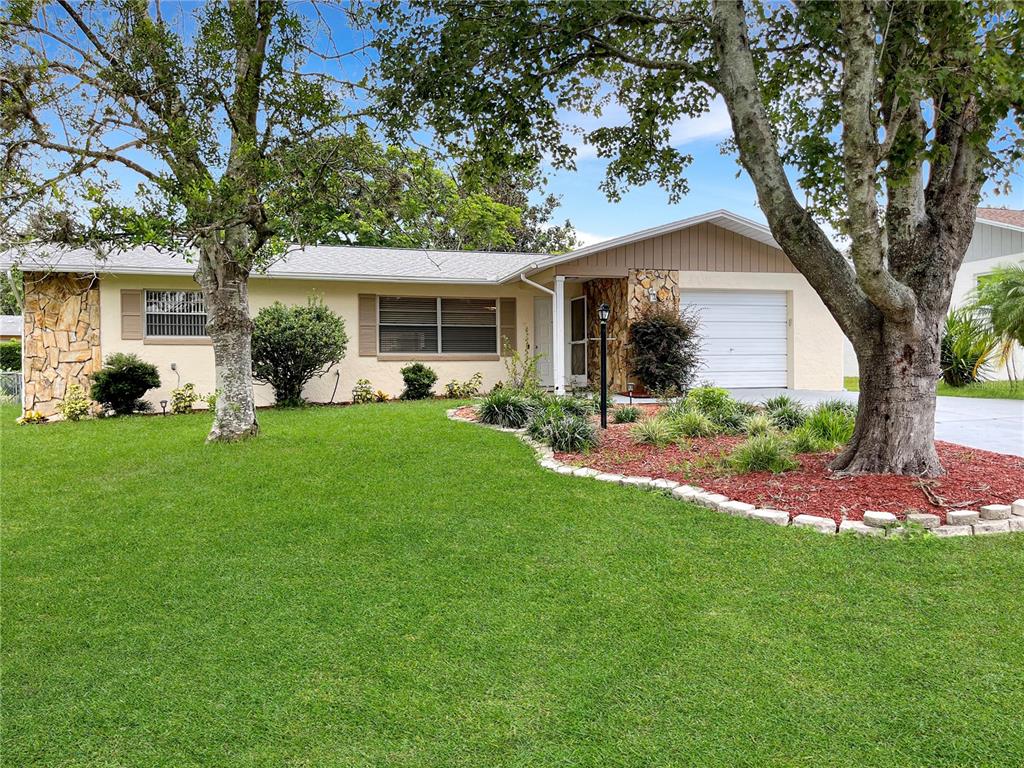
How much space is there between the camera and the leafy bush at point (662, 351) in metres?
12.3

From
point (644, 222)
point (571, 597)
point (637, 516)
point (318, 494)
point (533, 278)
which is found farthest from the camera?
point (644, 222)

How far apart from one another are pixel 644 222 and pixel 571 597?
16.5m

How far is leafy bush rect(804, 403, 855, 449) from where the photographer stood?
704cm

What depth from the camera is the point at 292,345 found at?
12070mm

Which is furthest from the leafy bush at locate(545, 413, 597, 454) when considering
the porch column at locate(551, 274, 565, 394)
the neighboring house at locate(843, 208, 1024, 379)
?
the neighboring house at locate(843, 208, 1024, 379)

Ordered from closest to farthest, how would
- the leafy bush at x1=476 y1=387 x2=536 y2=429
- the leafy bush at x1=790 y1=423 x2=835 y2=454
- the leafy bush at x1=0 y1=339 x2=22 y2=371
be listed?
1. the leafy bush at x1=790 y1=423 x2=835 y2=454
2. the leafy bush at x1=476 y1=387 x2=536 y2=429
3. the leafy bush at x1=0 y1=339 x2=22 y2=371

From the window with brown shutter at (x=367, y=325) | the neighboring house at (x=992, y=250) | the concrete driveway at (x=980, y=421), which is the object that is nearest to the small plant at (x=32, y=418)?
the window with brown shutter at (x=367, y=325)

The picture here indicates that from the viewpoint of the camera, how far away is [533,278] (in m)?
14.0

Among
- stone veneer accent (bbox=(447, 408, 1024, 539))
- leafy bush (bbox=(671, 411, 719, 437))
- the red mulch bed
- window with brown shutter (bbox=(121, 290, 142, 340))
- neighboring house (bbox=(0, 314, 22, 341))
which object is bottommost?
stone veneer accent (bbox=(447, 408, 1024, 539))

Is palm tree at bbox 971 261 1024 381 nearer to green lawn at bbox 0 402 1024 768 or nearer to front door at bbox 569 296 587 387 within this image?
front door at bbox 569 296 587 387

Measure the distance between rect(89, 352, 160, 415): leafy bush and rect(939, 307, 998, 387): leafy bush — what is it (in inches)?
599

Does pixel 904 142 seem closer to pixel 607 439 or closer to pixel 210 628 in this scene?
pixel 607 439

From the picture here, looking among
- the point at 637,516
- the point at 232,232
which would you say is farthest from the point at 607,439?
the point at 232,232

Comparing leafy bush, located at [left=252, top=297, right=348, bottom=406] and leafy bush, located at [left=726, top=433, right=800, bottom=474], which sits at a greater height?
leafy bush, located at [left=252, top=297, right=348, bottom=406]
